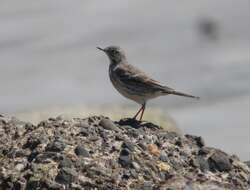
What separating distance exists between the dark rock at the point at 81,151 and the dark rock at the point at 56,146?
122mm

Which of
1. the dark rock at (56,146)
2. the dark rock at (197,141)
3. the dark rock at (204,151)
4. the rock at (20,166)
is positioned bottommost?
the rock at (20,166)

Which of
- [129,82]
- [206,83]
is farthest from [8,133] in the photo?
[206,83]

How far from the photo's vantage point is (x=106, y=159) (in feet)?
30.7

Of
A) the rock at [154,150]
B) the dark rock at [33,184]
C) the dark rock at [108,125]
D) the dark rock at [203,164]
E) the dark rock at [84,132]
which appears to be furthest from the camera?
the dark rock at [108,125]

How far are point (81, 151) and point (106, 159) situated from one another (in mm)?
223

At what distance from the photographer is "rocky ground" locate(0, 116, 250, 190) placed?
9.03 metres

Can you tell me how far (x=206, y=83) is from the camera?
68.0ft

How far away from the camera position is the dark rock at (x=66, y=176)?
29.4 ft

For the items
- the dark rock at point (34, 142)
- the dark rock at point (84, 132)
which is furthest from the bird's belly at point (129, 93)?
the dark rock at point (34, 142)

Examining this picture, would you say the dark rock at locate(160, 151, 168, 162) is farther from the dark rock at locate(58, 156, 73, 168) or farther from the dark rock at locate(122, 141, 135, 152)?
the dark rock at locate(58, 156, 73, 168)

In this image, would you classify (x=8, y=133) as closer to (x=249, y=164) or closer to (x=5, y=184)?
(x=5, y=184)

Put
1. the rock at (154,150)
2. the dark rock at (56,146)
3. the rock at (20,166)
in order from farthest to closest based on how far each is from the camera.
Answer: the rock at (154,150) < the dark rock at (56,146) < the rock at (20,166)

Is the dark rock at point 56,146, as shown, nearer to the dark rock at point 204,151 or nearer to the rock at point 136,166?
the rock at point 136,166

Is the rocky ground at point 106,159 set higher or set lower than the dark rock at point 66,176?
higher
